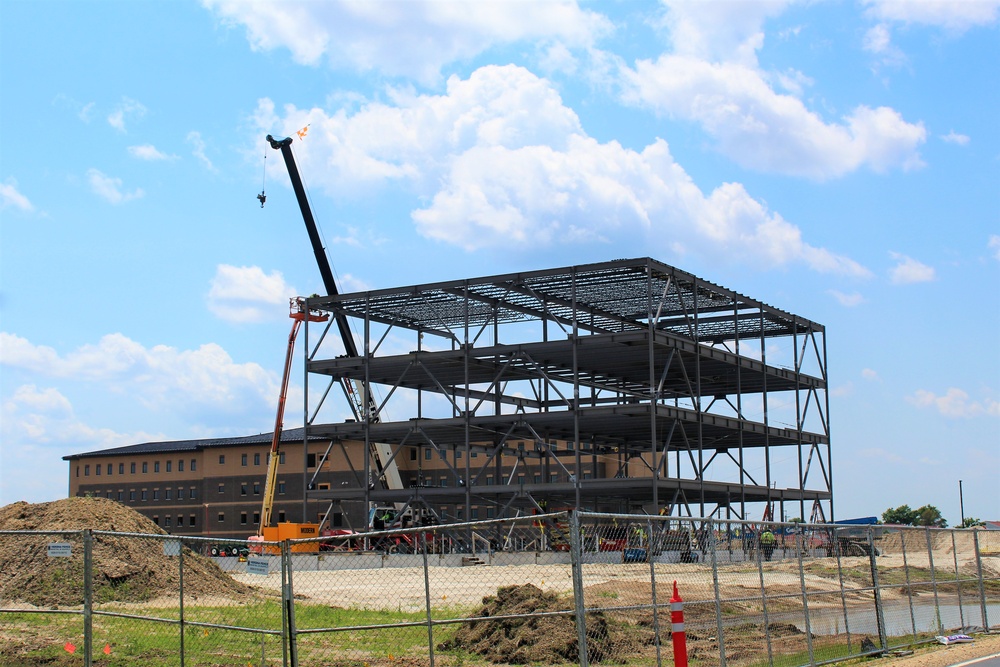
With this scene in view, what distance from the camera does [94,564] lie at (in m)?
27.0

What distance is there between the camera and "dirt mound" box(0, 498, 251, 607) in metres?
25.9

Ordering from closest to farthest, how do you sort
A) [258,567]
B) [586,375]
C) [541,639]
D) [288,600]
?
1. [288,600]
2. [258,567]
3. [541,639]
4. [586,375]

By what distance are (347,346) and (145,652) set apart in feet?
155

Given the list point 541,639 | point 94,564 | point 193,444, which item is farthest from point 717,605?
point 193,444

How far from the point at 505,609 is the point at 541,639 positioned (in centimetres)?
216

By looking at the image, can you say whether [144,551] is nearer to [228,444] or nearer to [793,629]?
[793,629]

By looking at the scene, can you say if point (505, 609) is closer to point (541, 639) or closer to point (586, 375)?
point (541, 639)

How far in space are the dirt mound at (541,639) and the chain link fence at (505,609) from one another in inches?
1.3

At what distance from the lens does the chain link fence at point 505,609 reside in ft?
47.2

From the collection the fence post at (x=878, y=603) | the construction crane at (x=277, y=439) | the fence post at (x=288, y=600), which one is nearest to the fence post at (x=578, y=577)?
the fence post at (x=288, y=600)

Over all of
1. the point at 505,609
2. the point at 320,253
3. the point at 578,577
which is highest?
the point at 320,253

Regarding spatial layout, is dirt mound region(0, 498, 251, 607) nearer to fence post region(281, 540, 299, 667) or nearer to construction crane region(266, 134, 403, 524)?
fence post region(281, 540, 299, 667)

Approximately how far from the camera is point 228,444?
10531cm

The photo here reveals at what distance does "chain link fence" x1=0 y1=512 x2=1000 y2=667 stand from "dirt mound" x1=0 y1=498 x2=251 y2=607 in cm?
5
